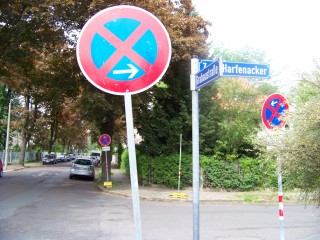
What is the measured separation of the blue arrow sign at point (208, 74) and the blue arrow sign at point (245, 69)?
79 millimetres

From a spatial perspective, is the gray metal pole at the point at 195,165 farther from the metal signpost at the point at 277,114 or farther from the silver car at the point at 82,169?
the silver car at the point at 82,169

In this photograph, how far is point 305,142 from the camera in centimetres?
504

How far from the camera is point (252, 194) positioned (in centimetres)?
1969

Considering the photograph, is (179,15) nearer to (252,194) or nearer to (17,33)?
(17,33)

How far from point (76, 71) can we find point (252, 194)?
39.1ft

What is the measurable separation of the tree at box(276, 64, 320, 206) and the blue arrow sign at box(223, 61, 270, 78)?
4.18ft

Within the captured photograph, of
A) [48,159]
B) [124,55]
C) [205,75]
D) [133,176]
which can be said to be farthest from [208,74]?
[48,159]

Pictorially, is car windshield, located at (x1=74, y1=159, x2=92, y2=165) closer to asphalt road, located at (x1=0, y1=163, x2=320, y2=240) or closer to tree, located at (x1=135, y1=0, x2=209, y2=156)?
tree, located at (x1=135, y1=0, x2=209, y2=156)

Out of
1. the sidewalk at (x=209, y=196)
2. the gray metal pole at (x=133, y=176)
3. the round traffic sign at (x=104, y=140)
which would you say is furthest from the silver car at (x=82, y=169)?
the gray metal pole at (x=133, y=176)

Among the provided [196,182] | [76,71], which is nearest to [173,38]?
[76,71]

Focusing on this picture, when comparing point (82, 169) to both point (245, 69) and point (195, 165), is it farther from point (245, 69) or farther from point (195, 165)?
point (245, 69)

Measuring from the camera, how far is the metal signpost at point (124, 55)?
3000mm

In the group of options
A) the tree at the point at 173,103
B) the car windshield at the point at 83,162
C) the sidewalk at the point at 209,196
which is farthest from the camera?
the car windshield at the point at 83,162

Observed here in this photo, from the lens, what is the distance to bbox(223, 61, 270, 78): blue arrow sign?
3.86 metres
